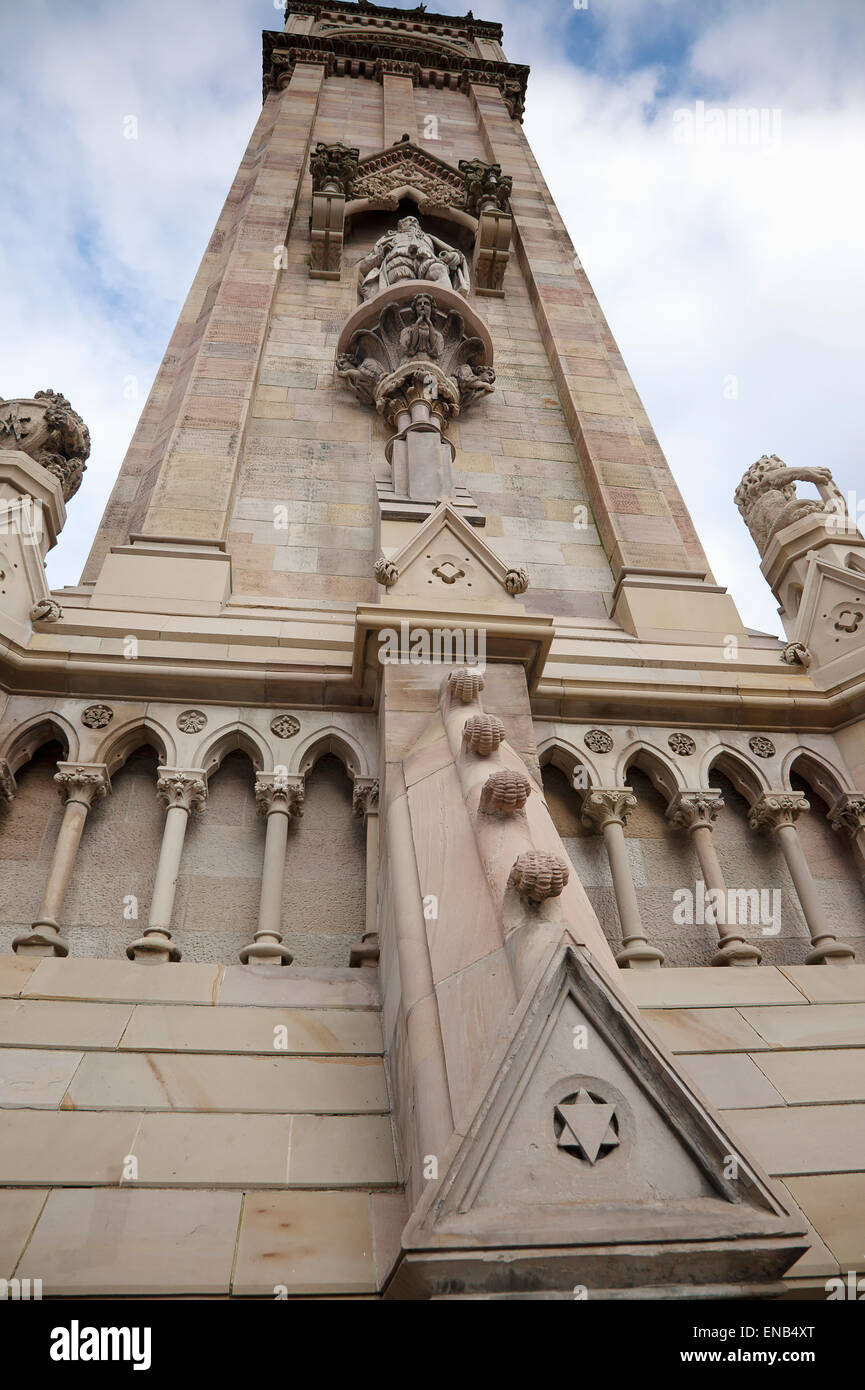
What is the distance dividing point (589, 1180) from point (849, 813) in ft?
11.8

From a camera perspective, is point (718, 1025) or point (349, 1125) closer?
point (349, 1125)

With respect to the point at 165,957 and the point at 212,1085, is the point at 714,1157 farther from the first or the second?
the point at 165,957

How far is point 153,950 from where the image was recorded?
439 cm

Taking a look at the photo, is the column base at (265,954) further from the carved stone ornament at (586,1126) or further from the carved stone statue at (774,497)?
the carved stone statue at (774,497)

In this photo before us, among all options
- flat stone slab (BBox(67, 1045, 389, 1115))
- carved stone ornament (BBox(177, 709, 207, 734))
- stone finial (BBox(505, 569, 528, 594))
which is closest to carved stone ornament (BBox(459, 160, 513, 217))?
stone finial (BBox(505, 569, 528, 594))

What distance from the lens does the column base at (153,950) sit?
4.38m

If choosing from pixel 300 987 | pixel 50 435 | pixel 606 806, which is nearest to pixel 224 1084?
pixel 300 987

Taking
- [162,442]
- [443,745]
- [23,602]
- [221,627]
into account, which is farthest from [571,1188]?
[162,442]

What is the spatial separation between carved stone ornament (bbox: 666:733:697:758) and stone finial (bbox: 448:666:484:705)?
4.95 feet

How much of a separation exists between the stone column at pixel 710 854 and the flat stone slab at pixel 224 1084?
1902mm

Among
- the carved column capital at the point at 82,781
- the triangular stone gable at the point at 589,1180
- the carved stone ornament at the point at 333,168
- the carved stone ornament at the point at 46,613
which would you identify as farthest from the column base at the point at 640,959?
the carved stone ornament at the point at 333,168

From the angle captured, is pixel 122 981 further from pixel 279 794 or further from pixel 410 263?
pixel 410 263

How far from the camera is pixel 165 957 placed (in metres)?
4.39

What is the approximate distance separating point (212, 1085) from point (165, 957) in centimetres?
88
